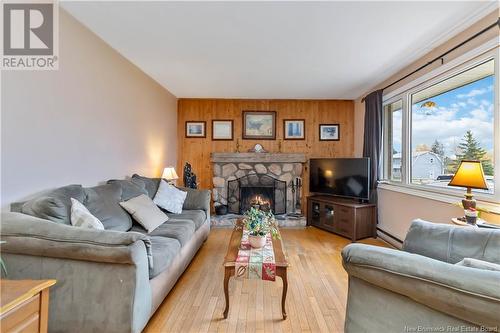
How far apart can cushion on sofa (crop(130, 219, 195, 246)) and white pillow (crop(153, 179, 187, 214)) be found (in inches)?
17.9

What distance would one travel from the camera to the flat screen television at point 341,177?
13.4 ft

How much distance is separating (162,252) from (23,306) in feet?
3.00

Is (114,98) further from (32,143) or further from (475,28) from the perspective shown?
(475,28)

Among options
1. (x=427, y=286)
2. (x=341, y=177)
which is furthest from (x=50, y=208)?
(x=341, y=177)

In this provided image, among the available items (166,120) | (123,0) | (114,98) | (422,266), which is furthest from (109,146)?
(422,266)

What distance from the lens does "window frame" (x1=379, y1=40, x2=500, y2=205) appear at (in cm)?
214

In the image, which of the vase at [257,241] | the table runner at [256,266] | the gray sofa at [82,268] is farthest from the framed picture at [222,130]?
the gray sofa at [82,268]

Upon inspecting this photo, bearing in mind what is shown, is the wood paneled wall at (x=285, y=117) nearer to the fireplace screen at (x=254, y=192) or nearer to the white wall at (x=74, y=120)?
the fireplace screen at (x=254, y=192)

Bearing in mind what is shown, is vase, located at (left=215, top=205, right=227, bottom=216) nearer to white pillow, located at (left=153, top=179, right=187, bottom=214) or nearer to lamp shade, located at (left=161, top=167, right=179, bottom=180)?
lamp shade, located at (left=161, top=167, right=179, bottom=180)

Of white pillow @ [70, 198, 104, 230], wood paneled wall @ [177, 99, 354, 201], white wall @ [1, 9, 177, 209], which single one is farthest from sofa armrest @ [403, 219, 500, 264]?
wood paneled wall @ [177, 99, 354, 201]

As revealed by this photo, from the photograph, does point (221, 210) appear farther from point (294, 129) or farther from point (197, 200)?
point (294, 129)

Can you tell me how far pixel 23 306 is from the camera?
1145mm

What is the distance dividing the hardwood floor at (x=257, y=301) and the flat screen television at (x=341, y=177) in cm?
142

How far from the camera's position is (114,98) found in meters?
3.07
